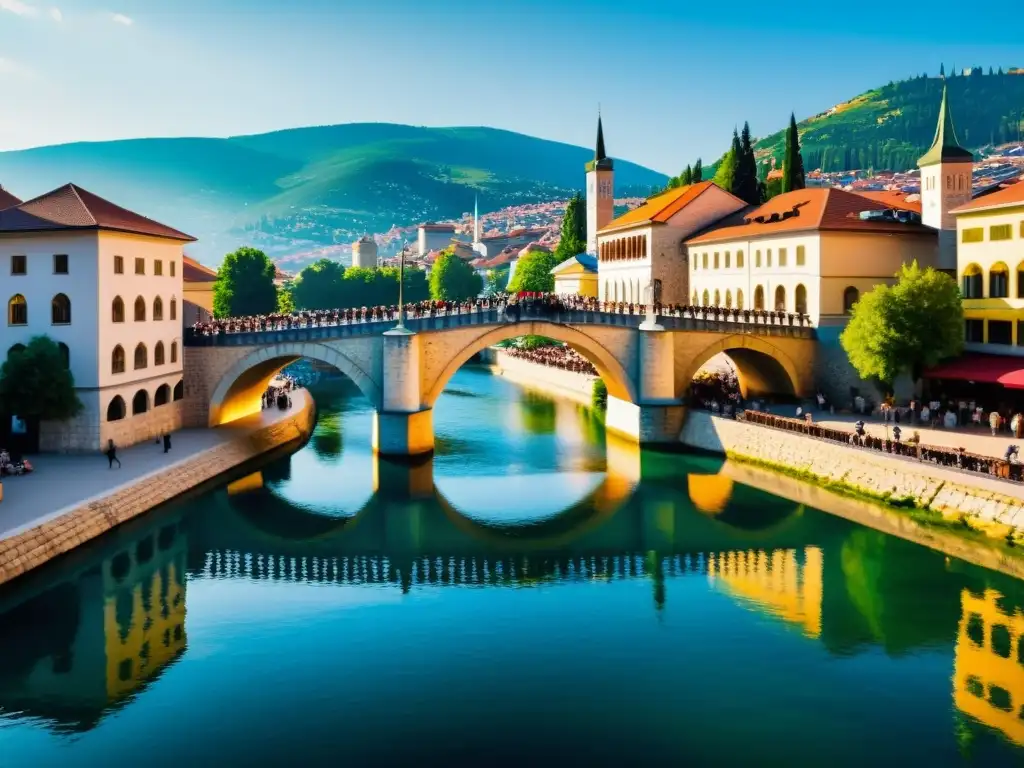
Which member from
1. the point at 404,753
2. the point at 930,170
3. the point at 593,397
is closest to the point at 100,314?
the point at 404,753

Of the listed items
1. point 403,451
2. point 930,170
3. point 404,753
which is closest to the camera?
point 404,753

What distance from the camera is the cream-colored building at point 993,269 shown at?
146ft

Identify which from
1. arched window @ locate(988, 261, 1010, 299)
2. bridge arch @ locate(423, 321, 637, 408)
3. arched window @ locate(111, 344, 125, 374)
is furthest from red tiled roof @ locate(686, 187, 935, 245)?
arched window @ locate(111, 344, 125, 374)

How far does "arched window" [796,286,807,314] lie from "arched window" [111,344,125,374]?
3428 cm

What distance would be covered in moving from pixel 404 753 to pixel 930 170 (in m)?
47.8

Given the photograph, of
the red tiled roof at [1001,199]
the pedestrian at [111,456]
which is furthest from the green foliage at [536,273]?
the pedestrian at [111,456]

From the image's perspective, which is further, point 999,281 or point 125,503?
point 999,281

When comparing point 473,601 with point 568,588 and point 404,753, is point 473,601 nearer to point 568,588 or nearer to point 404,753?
point 568,588

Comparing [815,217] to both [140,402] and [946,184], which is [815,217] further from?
[140,402]

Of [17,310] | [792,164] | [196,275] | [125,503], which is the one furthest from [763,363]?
[17,310]

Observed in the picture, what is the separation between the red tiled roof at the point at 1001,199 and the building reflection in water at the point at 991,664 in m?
21.7

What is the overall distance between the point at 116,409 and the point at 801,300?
3491cm

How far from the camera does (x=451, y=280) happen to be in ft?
424

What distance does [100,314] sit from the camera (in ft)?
144
